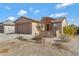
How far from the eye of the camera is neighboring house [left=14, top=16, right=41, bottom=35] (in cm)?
337

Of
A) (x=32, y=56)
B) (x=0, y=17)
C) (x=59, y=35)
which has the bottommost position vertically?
(x=32, y=56)

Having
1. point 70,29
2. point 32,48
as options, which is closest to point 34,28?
point 32,48

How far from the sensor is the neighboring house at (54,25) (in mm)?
3334

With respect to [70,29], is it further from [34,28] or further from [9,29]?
[9,29]

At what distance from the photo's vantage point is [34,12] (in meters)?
3.35

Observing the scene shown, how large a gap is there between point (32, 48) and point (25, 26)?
0.36 meters

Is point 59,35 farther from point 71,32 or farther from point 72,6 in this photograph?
point 72,6

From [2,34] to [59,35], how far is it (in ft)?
2.93

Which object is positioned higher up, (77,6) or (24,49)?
(77,6)

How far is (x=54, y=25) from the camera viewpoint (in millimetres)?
3352

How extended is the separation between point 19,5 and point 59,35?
774 millimetres

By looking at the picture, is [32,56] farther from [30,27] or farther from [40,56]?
[30,27]

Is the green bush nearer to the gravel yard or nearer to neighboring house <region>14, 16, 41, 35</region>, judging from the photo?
the gravel yard

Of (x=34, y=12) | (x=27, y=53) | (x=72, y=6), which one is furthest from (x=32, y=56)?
(x=72, y=6)
